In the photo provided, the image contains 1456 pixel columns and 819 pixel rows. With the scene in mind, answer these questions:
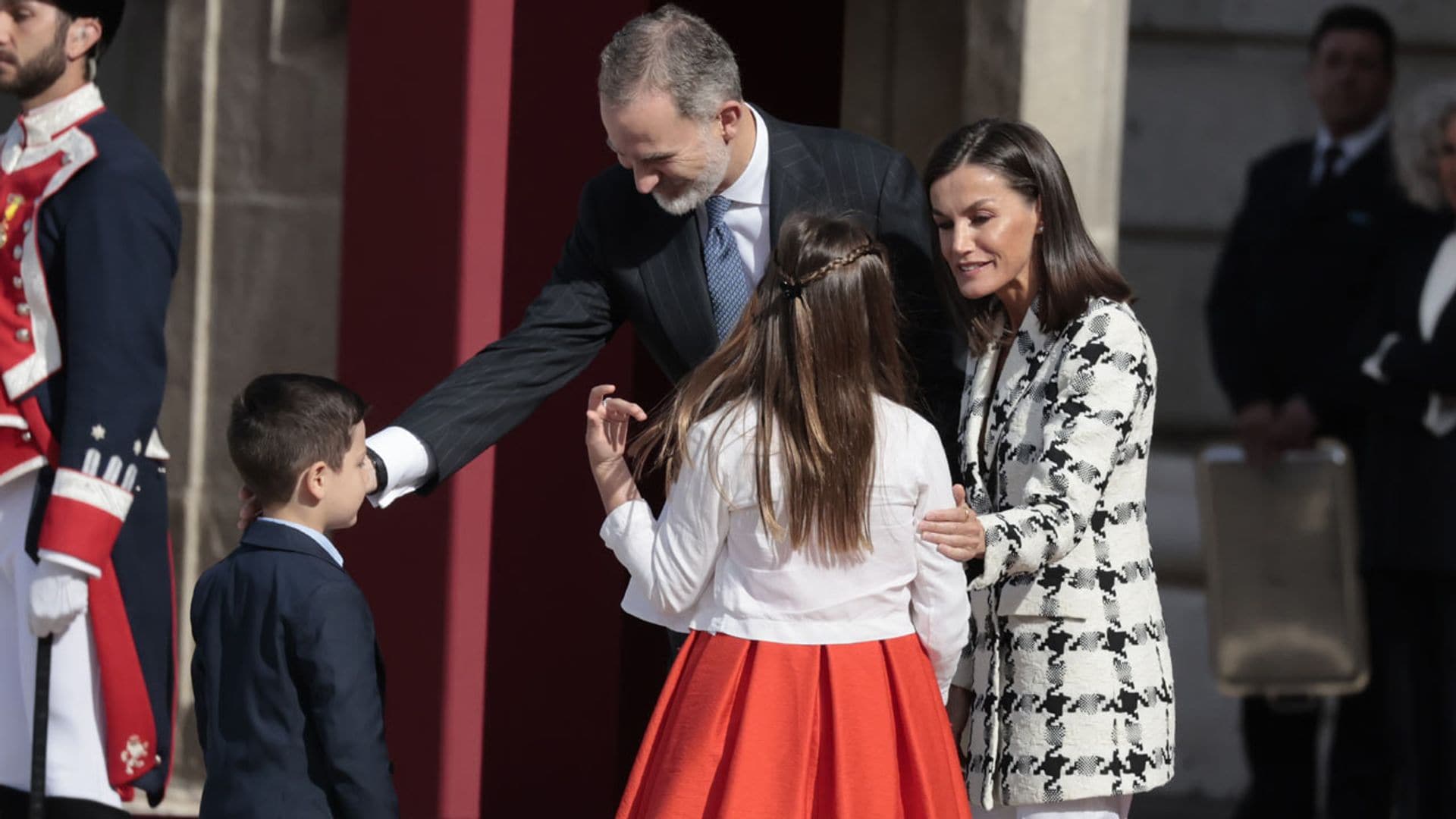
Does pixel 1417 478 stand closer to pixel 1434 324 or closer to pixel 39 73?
pixel 1434 324

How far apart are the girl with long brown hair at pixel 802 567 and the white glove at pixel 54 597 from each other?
1.10m

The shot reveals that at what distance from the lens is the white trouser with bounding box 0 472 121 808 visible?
3.75m

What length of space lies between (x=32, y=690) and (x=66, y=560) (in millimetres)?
276

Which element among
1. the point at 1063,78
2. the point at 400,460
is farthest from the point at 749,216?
the point at 1063,78

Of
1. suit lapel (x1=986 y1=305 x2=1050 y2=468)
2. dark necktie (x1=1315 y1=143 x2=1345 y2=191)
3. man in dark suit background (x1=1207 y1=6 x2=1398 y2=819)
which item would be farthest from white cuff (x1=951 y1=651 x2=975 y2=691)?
dark necktie (x1=1315 y1=143 x2=1345 y2=191)

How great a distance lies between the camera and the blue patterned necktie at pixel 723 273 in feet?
11.6

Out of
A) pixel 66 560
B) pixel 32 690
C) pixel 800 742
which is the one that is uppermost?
pixel 66 560

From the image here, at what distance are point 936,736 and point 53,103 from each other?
6.63ft

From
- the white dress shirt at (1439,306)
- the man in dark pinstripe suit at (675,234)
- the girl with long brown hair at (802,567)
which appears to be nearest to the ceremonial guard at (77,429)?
the man in dark pinstripe suit at (675,234)

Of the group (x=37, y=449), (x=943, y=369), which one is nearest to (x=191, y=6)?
(x=37, y=449)

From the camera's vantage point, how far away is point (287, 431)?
327 centimetres

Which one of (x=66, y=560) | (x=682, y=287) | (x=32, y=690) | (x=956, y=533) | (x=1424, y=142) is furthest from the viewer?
(x=1424, y=142)

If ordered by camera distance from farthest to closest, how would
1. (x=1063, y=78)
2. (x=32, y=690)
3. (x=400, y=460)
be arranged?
1. (x=1063, y=78)
2. (x=32, y=690)
3. (x=400, y=460)

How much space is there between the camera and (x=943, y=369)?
354 centimetres
